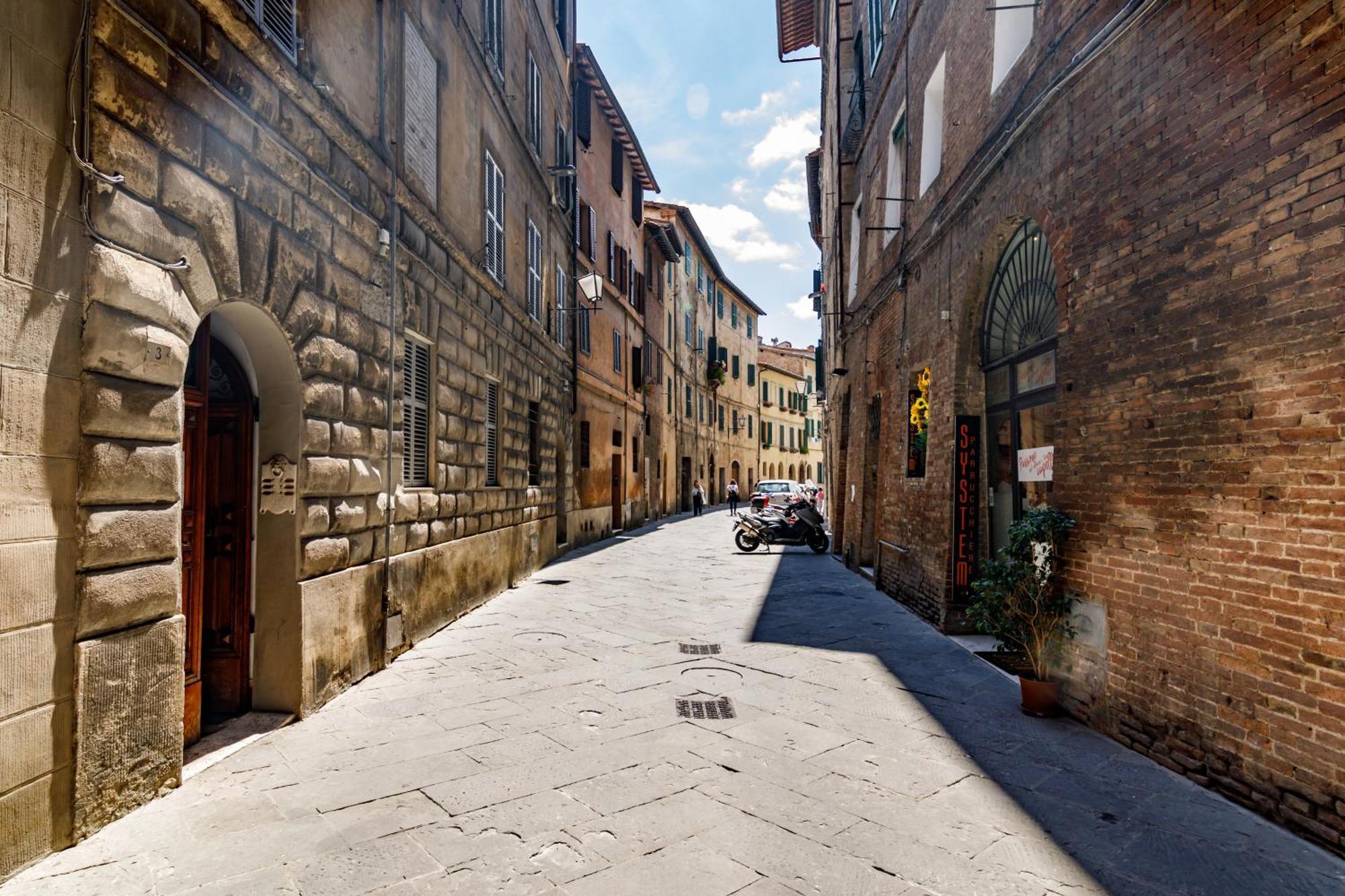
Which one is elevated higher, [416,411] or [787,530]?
[416,411]

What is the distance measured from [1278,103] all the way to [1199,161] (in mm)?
435

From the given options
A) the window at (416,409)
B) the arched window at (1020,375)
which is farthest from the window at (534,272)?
the arched window at (1020,375)

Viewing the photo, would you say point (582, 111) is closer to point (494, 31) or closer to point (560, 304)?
point (560, 304)

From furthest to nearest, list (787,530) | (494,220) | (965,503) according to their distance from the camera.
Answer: (787,530) < (494,220) < (965,503)

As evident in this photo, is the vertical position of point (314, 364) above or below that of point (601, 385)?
below

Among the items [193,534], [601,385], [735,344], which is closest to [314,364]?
[193,534]

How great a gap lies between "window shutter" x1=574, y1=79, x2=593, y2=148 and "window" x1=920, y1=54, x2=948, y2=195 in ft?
28.0

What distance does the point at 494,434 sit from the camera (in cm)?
915

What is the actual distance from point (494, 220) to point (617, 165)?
439 inches

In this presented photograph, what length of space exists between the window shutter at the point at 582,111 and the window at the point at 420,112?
29.6 feet

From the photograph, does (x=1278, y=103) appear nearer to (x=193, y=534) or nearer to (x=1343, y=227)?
(x=1343, y=227)

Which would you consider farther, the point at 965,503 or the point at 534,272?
the point at 534,272

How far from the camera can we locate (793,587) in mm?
10367

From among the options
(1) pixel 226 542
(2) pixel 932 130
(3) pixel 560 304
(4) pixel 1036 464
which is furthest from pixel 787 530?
(1) pixel 226 542
